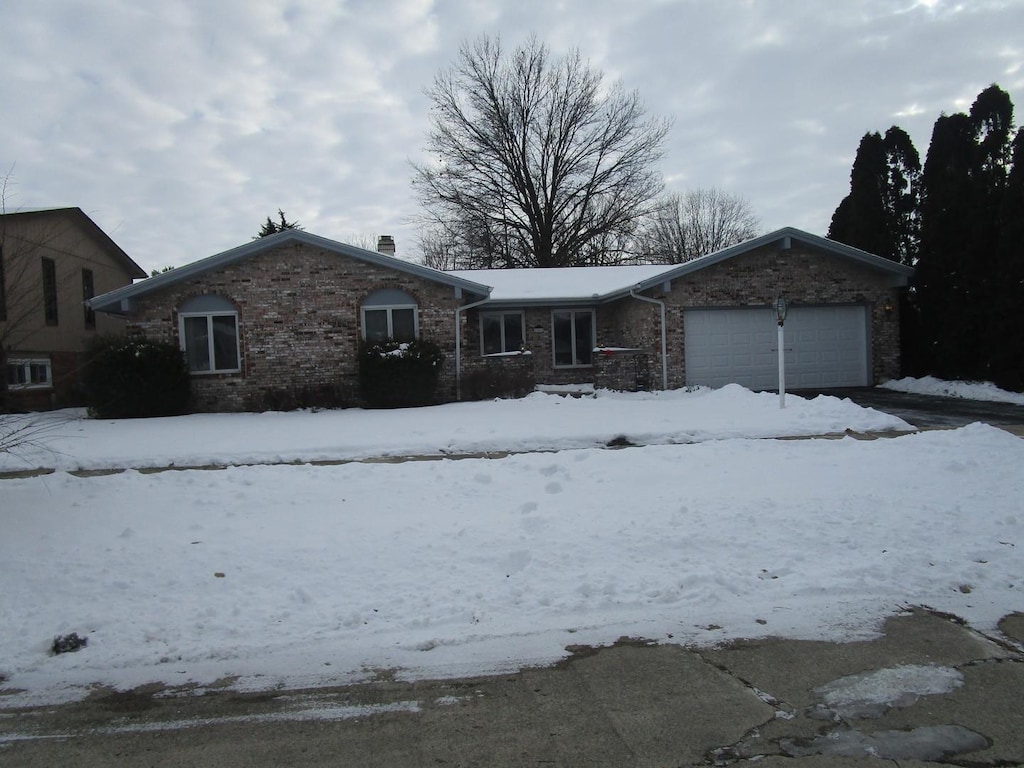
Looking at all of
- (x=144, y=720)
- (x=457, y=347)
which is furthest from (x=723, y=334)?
(x=144, y=720)

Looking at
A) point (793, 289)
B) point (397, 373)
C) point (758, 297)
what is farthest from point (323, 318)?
point (793, 289)

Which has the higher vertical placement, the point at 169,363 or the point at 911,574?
the point at 169,363

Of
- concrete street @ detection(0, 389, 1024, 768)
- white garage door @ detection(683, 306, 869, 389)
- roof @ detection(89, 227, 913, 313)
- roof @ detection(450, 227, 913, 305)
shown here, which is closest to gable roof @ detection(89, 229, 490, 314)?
roof @ detection(89, 227, 913, 313)

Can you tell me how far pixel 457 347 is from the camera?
1753 centimetres

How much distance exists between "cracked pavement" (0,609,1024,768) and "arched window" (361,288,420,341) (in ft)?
45.0

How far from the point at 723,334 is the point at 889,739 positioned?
1601 cm

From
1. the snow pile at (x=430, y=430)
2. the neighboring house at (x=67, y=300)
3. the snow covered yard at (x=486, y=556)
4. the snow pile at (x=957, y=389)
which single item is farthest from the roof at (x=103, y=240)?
the snow pile at (x=957, y=389)

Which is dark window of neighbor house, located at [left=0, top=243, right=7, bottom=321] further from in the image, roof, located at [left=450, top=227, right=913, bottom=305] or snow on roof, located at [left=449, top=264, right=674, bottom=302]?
snow on roof, located at [left=449, top=264, right=674, bottom=302]

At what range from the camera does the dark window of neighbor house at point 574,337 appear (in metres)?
21.0

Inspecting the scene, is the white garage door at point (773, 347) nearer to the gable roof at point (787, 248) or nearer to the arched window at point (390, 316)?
the gable roof at point (787, 248)

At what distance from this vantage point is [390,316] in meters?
17.4

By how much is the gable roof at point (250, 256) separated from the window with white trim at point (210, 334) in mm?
733

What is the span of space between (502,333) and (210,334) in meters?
7.81

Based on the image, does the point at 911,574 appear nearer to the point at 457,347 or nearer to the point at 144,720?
the point at 144,720
